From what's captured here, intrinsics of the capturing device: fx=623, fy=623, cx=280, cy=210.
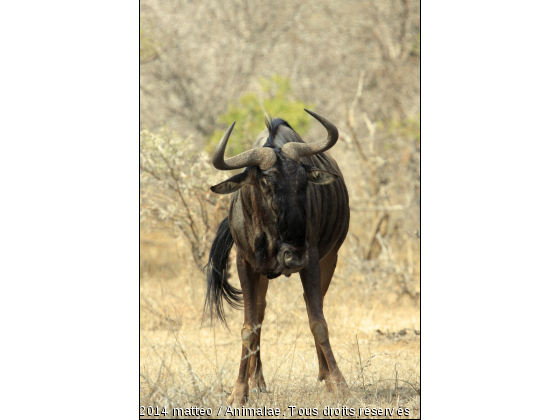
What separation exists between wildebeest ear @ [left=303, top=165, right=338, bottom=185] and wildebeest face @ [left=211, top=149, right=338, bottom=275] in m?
0.10

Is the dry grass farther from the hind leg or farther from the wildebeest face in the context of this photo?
the wildebeest face

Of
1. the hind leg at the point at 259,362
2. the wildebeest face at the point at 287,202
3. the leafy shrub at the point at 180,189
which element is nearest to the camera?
Result: the wildebeest face at the point at 287,202

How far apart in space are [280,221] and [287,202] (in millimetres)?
119

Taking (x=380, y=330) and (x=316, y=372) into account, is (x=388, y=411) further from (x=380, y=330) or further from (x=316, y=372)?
(x=380, y=330)

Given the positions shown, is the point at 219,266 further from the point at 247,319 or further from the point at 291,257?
the point at 291,257

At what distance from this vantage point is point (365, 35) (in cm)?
1262

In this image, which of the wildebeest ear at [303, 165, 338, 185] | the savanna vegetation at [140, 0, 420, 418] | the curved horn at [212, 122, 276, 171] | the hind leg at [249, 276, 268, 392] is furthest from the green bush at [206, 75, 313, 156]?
the curved horn at [212, 122, 276, 171]

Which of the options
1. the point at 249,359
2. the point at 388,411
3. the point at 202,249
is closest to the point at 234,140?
the point at 202,249

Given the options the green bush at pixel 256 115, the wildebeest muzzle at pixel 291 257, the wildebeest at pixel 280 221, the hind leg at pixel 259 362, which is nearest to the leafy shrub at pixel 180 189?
the green bush at pixel 256 115

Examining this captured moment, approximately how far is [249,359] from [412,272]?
502 cm

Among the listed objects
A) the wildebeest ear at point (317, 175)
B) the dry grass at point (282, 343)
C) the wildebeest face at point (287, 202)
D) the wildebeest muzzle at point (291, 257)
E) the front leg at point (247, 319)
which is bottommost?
the dry grass at point (282, 343)

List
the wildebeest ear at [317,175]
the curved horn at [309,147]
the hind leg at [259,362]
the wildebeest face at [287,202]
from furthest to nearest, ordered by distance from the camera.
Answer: the hind leg at [259,362]
the wildebeest ear at [317,175]
the curved horn at [309,147]
the wildebeest face at [287,202]

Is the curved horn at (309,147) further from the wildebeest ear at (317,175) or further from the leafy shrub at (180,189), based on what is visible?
the leafy shrub at (180,189)

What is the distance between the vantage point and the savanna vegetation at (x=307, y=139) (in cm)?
512
